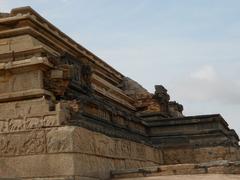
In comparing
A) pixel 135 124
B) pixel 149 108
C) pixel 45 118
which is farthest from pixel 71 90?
pixel 149 108

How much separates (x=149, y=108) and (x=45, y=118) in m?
10.1

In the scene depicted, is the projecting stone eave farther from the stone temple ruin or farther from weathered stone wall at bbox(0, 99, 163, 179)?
weathered stone wall at bbox(0, 99, 163, 179)

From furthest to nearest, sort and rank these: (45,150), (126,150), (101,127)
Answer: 1. (126,150)
2. (101,127)
3. (45,150)

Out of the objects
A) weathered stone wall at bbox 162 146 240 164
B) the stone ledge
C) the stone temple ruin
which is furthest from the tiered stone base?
weathered stone wall at bbox 162 146 240 164

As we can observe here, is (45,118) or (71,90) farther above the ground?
(71,90)

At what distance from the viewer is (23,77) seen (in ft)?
28.7

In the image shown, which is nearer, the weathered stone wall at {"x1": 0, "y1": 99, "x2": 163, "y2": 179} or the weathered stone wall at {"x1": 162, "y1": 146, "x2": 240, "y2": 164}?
the weathered stone wall at {"x1": 0, "y1": 99, "x2": 163, "y2": 179}

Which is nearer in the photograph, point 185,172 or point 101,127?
point 185,172

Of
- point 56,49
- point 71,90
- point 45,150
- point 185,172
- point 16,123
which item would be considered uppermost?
point 56,49

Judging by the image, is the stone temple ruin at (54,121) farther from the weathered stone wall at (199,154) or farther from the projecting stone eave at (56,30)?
the weathered stone wall at (199,154)

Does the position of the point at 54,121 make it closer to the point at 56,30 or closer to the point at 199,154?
the point at 56,30

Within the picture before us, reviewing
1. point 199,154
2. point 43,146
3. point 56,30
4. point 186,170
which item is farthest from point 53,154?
point 199,154

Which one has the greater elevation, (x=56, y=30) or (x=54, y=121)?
(x=56, y=30)

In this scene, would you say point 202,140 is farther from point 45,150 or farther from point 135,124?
point 45,150
